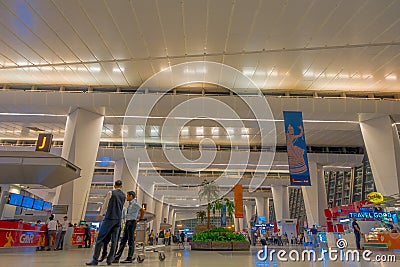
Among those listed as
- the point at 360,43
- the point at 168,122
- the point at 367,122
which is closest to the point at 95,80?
the point at 168,122

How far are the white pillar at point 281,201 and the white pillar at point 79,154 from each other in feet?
95.3

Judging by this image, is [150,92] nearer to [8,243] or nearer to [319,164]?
[8,243]

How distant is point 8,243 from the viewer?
1078 cm

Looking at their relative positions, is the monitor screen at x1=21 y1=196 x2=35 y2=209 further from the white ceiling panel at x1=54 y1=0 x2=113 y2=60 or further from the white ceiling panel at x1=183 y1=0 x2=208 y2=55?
the white ceiling panel at x1=183 y1=0 x2=208 y2=55

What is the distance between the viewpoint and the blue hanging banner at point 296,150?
14612 millimetres

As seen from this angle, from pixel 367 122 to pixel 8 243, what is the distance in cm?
1862

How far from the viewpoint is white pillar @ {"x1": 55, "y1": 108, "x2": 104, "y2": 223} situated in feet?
56.0

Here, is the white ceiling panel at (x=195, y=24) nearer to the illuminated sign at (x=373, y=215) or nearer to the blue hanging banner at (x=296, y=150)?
the blue hanging banner at (x=296, y=150)

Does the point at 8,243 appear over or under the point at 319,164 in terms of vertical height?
under

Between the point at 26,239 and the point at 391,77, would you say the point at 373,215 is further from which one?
the point at 26,239

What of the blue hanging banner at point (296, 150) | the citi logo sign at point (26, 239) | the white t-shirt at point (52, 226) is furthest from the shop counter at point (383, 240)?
the citi logo sign at point (26, 239)

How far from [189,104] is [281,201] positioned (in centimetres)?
2767

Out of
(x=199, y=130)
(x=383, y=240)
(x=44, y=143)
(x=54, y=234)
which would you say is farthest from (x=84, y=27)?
(x=383, y=240)

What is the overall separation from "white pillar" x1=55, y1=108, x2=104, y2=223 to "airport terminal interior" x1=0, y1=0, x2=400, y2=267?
0.24 feet
